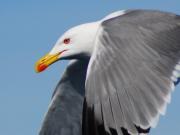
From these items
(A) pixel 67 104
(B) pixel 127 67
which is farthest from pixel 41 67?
(B) pixel 127 67

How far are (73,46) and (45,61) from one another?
54cm

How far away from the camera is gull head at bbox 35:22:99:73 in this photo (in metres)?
11.0

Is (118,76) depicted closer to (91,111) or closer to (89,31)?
(91,111)

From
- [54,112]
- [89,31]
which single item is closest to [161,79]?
[89,31]

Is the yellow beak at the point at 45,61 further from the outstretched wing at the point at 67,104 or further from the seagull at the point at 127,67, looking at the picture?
the outstretched wing at the point at 67,104

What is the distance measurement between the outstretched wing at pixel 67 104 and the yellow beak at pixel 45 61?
21.4 inches

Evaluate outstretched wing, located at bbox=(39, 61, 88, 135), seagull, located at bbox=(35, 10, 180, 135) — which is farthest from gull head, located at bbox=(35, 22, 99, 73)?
outstretched wing, located at bbox=(39, 61, 88, 135)

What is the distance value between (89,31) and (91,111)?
6.50 ft

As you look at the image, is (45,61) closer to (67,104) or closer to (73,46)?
(73,46)

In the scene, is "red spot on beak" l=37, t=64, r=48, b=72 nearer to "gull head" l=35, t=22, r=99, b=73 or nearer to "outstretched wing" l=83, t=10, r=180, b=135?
"gull head" l=35, t=22, r=99, b=73

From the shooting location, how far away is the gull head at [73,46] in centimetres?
1103

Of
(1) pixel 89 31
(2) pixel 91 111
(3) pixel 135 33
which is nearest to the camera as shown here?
(2) pixel 91 111

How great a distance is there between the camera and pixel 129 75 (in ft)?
31.8

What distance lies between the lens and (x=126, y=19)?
1039cm
